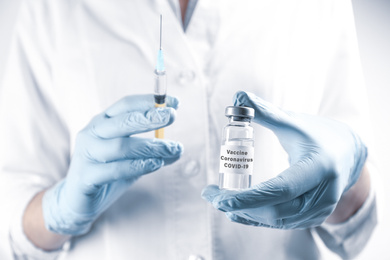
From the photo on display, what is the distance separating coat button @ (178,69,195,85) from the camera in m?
0.76

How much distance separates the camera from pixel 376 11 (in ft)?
3.42

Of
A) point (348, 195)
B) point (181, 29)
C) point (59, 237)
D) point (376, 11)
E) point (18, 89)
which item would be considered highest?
Result: point (376, 11)

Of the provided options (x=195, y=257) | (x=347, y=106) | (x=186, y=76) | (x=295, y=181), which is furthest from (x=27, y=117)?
(x=347, y=106)

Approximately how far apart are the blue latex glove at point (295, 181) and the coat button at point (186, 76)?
0.58 ft

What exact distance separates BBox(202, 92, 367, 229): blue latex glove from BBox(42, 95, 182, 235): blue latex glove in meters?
0.12

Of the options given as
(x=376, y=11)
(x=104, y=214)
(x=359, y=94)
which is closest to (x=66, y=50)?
(x=104, y=214)

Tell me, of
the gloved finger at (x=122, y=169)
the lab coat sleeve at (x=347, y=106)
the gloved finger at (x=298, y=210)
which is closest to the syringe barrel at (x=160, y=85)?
the gloved finger at (x=122, y=169)

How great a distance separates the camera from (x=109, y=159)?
71cm

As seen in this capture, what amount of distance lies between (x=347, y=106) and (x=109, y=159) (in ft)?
1.62

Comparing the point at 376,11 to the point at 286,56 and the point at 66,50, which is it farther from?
the point at 66,50

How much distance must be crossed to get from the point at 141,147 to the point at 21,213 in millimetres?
301

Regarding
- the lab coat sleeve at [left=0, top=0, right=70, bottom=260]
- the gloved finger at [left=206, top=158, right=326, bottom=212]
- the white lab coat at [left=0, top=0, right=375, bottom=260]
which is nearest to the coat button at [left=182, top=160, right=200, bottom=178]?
the white lab coat at [left=0, top=0, right=375, bottom=260]

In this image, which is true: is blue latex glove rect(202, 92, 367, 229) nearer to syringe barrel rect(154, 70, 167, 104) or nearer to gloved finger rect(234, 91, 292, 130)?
gloved finger rect(234, 91, 292, 130)

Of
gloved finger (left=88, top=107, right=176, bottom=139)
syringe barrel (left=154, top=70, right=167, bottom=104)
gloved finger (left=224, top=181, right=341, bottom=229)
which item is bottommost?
gloved finger (left=224, top=181, right=341, bottom=229)
